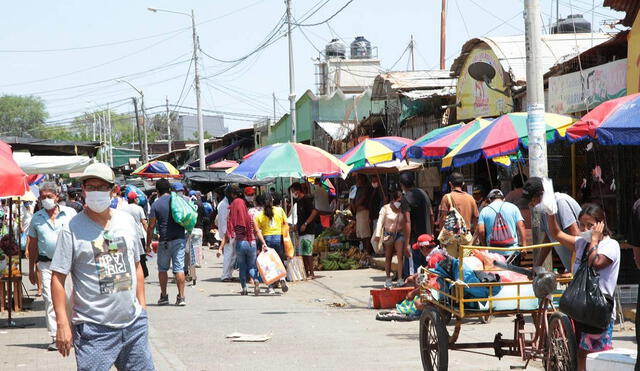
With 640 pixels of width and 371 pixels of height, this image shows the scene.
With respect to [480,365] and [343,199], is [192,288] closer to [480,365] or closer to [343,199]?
[480,365]

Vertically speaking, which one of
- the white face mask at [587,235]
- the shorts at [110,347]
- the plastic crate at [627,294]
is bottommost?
the plastic crate at [627,294]

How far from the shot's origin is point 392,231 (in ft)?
53.7

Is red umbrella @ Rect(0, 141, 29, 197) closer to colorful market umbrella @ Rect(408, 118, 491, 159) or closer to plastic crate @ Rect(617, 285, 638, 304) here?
colorful market umbrella @ Rect(408, 118, 491, 159)

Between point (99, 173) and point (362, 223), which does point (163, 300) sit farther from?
point (99, 173)

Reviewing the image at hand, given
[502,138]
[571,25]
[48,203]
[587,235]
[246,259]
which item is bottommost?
[246,259]

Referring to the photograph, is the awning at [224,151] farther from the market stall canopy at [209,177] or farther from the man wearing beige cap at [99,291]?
the man wearing beige cap at [99,291]

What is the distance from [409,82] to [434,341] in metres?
18.6

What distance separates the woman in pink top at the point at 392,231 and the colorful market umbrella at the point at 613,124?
4.64 metres

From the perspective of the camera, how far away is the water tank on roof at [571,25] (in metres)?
25.6

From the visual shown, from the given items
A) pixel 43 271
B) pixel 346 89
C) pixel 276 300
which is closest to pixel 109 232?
pixel 43 271

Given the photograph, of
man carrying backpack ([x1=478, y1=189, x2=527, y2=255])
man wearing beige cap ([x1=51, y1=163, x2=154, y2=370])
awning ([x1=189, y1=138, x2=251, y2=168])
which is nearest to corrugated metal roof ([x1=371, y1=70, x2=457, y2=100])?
man carrying backpack ([x1=478, y1=189, x2=527, y2=255])

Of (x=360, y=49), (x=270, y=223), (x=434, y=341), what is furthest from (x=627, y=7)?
(x=360, y=49)

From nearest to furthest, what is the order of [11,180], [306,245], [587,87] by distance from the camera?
[11,180]
[587,87]
[306,245]

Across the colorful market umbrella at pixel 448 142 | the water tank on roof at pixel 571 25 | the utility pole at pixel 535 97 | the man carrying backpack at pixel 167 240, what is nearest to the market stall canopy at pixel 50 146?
the man carrying backpack at pixel 167 240
